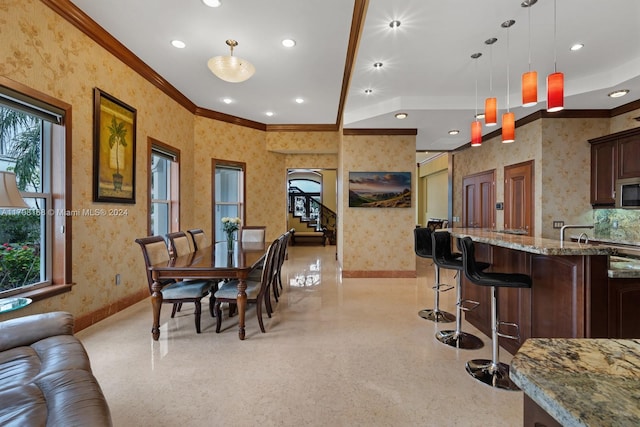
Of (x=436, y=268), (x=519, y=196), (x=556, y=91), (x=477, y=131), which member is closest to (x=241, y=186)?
(x=436, y=268)

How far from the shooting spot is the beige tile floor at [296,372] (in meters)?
1.85

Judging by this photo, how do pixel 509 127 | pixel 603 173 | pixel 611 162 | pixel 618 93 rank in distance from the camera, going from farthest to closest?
pixel 603 173 < pixel 611 162 < pixel 618 93 < pixel 509 127

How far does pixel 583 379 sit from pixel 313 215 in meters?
11.8

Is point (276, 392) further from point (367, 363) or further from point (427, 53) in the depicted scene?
point (427, 53)

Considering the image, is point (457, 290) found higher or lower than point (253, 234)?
lower

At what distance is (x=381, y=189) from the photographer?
219 inches

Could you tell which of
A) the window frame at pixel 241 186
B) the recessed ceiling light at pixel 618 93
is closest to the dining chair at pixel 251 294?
the window frame at pixel 241 186

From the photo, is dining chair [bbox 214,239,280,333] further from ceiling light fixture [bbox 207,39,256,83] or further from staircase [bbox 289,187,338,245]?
staircase [bbox 289,187,338,245]

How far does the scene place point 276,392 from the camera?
2.07m

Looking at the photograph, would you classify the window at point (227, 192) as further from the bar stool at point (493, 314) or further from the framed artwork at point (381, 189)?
the bar stool at point (493, 314)

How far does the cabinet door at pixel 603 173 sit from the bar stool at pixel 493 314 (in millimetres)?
3424

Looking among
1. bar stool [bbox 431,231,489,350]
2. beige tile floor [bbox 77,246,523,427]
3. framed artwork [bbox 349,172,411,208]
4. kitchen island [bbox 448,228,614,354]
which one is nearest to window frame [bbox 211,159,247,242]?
framed artwork [bbox 349,172,411,208]

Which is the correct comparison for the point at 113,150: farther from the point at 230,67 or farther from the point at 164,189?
the point at 230,67

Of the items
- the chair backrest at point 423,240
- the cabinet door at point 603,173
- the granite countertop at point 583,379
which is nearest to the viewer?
the granite countertop at point 583,379
